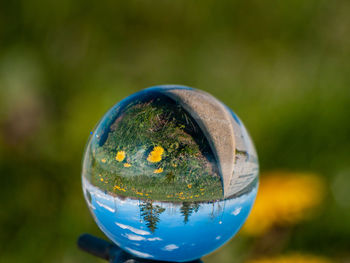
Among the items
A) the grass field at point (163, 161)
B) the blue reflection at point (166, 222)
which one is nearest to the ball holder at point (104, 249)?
the blue reflection at point (166, 222)

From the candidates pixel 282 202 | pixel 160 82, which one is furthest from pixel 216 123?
pixel 160 82

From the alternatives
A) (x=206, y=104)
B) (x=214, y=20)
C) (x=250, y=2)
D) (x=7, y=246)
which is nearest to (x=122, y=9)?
(x=214, y=20)

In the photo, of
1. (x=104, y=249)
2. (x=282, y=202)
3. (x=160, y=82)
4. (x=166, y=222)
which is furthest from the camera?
(x=160, y=82)

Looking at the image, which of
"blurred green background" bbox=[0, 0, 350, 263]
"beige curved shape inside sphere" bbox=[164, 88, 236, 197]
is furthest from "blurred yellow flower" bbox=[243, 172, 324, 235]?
"beige curved shape inside sphere" bbox=[164, 88, 236, 197]

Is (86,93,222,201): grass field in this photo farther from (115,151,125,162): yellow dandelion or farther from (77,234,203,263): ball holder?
(77,234,203,263): ball holder

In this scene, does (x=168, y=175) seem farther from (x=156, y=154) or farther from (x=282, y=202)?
(x=282, y=202)

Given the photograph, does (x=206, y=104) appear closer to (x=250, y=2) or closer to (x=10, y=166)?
(x=10, y=166)

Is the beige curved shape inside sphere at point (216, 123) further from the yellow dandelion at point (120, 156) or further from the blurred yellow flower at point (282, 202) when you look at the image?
the blurred yellow flower at point (282, 202)
